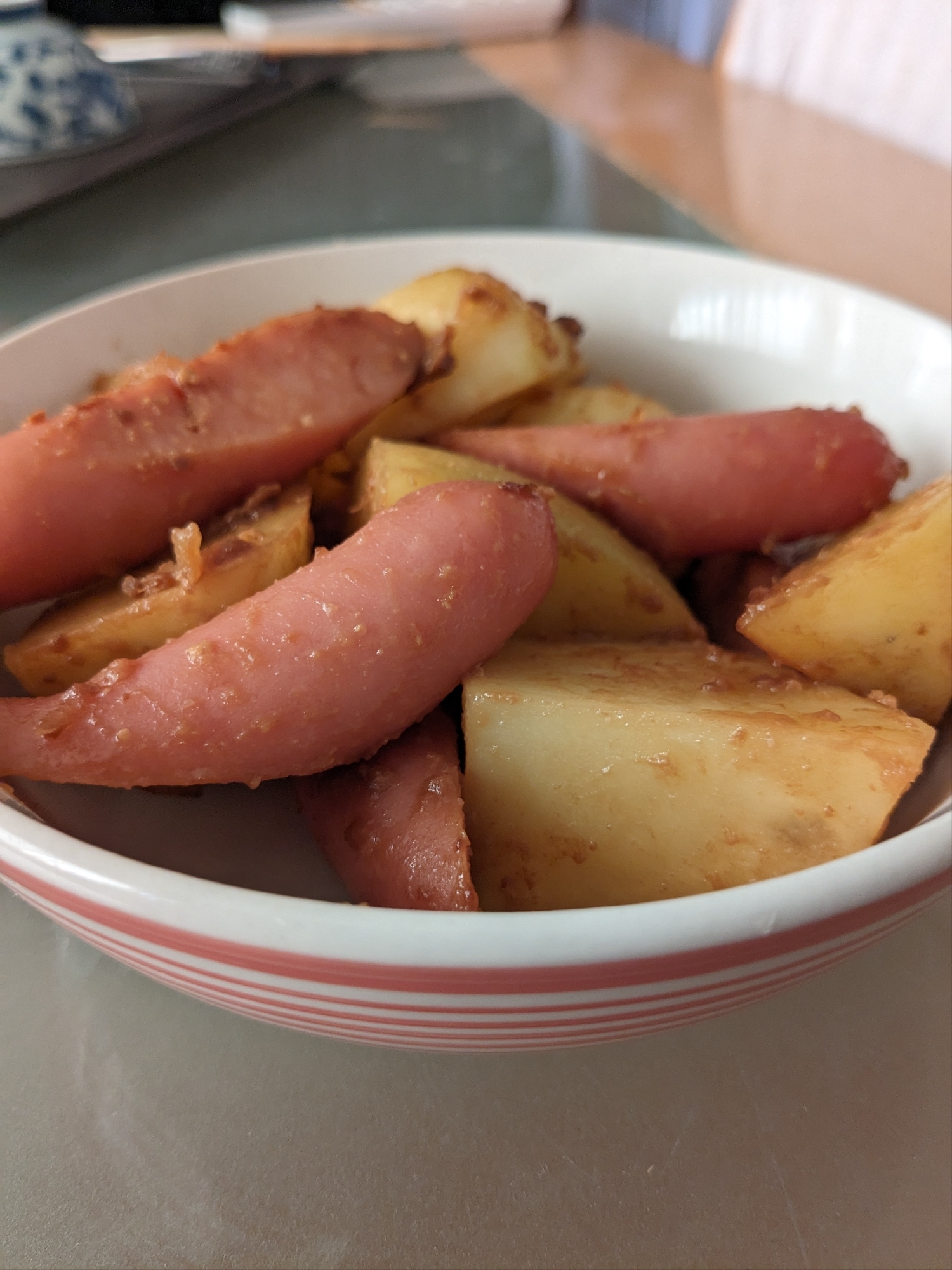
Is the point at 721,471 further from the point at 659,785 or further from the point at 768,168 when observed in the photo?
the point at 768,168

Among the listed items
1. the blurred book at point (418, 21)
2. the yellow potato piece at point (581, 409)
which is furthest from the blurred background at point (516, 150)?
the yellow potato piece at point (581, 409)

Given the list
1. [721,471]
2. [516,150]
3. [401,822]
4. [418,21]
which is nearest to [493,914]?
[401,822]

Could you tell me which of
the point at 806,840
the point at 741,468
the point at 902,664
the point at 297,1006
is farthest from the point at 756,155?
the point at 297,1006

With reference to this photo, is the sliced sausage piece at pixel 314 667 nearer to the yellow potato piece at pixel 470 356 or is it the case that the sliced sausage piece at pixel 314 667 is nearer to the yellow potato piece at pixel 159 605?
the yellow potato piece at pixel 159 605

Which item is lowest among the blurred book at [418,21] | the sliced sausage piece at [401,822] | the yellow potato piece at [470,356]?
the sliced sausage piece at [401,822]

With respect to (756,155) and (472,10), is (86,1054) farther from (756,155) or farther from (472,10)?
(472,10)

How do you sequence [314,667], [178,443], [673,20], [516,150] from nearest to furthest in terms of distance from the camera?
[314,667]
[178,443]
[516,150]
[673,20]
